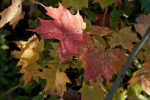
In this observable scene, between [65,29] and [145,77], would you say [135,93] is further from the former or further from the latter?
[65,29]

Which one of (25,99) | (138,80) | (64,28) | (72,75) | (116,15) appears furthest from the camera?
(25,99)

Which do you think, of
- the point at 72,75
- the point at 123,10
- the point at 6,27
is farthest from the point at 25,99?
the point at 123,10

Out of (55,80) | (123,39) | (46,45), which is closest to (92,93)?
(55,80)

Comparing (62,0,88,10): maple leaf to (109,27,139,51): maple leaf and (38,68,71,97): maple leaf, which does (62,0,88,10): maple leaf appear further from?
(38,68,71,97): maple leaf

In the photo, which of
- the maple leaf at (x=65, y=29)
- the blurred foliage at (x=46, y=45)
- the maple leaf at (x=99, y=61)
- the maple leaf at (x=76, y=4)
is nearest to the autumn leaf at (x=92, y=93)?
the blurred foliage at (x=46, y=45)

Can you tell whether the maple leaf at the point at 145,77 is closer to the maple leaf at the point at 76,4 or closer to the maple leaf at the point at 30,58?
the maple leaf at the point at 76,4

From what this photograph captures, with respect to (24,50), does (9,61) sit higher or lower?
lower

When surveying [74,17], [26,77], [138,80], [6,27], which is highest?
[74,17]

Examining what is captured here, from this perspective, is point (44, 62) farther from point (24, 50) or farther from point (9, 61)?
point (9, 61)
